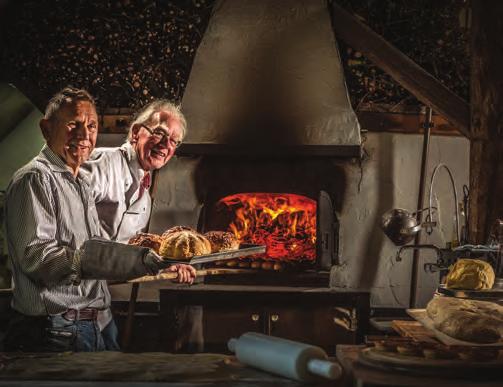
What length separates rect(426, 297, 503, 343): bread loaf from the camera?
239cm

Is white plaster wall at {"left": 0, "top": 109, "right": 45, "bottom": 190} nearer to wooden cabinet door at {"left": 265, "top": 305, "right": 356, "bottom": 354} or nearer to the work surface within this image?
wooden cabinet door at {"left": 265, "top": 305, "right": 356, "bottom": 354}

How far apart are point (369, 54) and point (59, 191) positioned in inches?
120

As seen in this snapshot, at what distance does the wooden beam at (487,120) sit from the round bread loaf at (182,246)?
1.94m

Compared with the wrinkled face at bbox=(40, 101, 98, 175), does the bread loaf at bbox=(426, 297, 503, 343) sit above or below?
below

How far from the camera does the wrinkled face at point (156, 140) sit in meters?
4.30

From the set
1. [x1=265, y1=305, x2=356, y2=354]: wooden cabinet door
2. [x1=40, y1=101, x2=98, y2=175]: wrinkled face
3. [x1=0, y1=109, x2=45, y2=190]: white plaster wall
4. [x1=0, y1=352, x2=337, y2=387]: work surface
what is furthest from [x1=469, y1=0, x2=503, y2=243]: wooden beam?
[x1=0, y1=109, x2=45, y2=190]: white plaster wall

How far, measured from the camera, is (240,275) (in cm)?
485

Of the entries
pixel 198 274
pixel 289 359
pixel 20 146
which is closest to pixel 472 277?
pixel 289 359

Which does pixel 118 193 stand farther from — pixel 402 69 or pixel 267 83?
pixel 402 69

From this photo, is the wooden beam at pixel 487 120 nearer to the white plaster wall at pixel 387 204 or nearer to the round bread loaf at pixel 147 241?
the white plaster wall at pixel 387 204

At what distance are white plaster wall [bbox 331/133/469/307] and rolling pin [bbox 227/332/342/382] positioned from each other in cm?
372

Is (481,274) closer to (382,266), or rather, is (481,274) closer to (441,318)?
(441,318)

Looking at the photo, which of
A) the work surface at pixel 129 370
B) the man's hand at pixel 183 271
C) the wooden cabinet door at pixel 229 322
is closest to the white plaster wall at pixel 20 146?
the wooden cabinet door at pixel 229 322

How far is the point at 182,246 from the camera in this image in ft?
12.4
